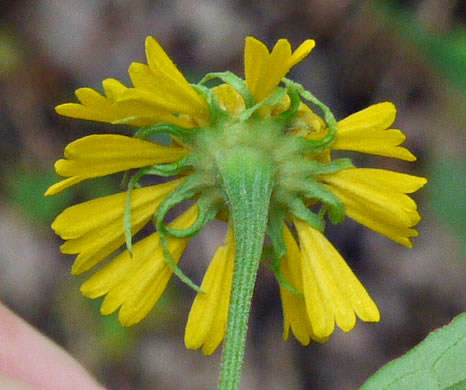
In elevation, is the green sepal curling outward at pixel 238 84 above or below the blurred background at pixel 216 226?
above

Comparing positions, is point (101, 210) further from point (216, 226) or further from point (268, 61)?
point (216, 226)

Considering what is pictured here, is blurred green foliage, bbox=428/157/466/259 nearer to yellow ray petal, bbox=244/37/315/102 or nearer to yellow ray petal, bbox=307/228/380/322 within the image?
yellow ray petal, bbox=307/228/380/322

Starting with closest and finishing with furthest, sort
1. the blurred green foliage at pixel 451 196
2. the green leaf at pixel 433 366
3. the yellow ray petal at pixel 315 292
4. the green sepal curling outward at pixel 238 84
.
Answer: the green leaf at pixel 433 366 → the green sepal curling outward at pixel 238 84 → the yellow ray petal at pixel 315 292 → the blurred green foliage at pixel 451 196

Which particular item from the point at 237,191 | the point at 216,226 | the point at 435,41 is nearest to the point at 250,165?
the point at 237,191

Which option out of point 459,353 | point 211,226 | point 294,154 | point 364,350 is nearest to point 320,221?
point 294,154

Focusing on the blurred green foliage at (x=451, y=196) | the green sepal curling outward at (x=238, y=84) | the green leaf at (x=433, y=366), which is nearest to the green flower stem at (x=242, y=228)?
the green sepal curling outward at (x=238, y=84)

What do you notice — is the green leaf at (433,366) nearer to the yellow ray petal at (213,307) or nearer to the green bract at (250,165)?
the green bract at (250,165)
